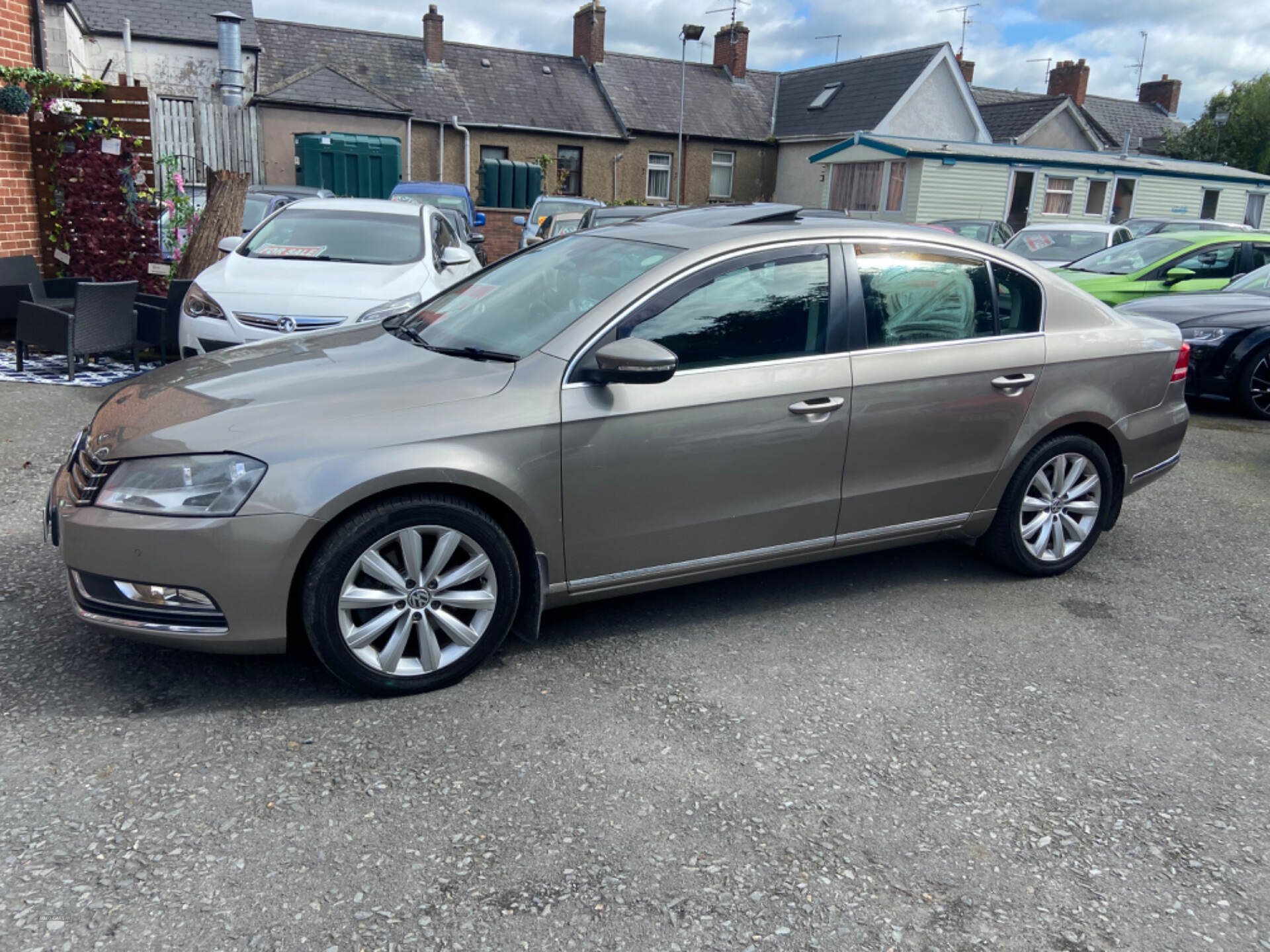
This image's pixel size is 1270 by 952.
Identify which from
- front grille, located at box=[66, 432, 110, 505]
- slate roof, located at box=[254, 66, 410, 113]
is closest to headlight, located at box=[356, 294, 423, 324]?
front grille, located at box=[66, 432, 110, 505]

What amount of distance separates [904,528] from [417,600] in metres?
2.16

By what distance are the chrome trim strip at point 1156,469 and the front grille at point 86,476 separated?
14.8ft

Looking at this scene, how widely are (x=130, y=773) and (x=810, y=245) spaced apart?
3067 millimetres

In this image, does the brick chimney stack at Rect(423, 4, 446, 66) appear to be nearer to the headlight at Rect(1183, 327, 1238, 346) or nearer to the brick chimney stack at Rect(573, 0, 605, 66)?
the brick chimney stack at Rect(573, 0, 605, 66)

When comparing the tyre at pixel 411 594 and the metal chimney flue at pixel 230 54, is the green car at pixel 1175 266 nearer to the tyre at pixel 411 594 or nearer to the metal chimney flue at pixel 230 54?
the tyre at pixel 411 594

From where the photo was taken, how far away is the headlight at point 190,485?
10.3 ft

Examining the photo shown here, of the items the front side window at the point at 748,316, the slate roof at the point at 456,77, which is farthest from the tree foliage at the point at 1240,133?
the front side window at the point at 748,316

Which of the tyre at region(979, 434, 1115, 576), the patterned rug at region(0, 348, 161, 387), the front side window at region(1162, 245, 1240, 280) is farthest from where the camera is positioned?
the front side window at region(1162, 245, 1240, 280)

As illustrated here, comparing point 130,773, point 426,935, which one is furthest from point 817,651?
point 130,773

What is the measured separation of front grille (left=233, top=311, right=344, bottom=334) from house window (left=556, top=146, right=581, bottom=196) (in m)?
27.0

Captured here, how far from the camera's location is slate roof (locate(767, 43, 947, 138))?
111 ft

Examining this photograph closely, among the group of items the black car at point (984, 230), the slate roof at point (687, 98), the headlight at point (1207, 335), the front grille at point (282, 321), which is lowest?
the front grille at point (282, 321)

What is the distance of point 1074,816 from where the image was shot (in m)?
2.94

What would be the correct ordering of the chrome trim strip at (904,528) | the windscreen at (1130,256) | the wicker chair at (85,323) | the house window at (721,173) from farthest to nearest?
the house window at (721,173), the windscreen at (1130,256), the wicker chair at (85,323), the chrome trim strip at (904,528)
